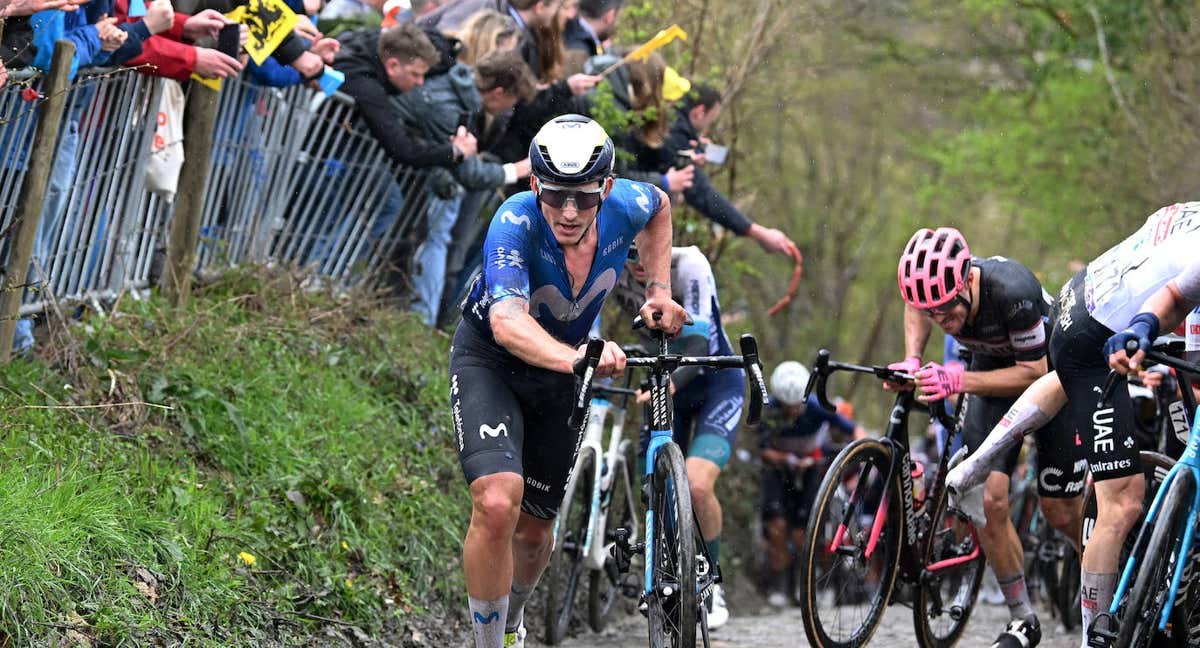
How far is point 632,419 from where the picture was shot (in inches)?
500

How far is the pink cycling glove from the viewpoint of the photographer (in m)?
7.96

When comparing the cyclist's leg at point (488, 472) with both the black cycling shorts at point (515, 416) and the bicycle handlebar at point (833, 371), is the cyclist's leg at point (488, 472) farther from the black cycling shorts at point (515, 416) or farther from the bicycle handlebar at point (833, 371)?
the bicycle handlebar at point (833, 371)

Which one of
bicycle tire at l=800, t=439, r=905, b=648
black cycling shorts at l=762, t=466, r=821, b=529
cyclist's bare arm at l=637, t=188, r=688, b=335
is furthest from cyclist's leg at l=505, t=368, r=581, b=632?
black cycling shorts at l=762, t=466, r=821, b=529

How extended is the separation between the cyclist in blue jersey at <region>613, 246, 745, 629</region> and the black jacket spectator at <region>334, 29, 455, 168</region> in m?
1.82

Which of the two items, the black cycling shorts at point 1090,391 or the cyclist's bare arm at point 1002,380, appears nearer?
the black cycling shorts at point 1090,391

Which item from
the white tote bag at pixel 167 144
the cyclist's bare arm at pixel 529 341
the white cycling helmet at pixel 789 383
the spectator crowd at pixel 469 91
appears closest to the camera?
the cyclist's bare arm at pixel 529 341

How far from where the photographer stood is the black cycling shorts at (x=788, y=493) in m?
15.4

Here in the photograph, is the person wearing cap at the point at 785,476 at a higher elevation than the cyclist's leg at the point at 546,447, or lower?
lower

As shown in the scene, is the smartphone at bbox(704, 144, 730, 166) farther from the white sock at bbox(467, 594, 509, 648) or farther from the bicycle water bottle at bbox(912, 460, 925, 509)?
the white sock at bbox(467, 594, 509, 648)

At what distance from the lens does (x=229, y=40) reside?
867 cm

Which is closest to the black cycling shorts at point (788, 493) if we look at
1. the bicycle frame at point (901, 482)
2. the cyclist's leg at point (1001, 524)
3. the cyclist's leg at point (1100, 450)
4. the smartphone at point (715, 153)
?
the smartphone at point (715, 153)

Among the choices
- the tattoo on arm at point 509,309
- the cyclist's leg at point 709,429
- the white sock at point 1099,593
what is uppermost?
the tattoo on arm at point 509,309

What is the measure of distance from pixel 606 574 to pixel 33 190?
4189 millimetres

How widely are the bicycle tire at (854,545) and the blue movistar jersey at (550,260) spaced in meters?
1.44
